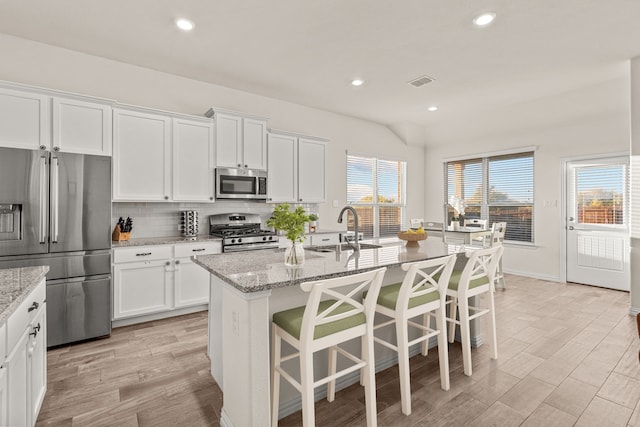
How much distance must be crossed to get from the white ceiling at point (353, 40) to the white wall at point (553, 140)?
45cm

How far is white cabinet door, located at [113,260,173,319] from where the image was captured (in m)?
3.34

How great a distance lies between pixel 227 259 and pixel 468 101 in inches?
190

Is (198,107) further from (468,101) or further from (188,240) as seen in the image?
(468,101)

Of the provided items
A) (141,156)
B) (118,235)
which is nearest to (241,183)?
(141,156)

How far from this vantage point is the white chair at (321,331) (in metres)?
1.56

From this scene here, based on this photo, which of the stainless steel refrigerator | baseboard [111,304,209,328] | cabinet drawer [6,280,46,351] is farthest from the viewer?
baseboard [111,304,209,328]

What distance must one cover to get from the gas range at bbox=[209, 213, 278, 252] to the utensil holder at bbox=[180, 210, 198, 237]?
23cm

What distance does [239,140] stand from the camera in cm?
429

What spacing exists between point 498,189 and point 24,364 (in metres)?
6.92

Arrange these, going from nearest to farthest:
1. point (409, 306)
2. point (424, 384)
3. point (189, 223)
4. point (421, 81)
Result: point (409, 306)
point (424, 384)
point (189, 223)
point (421, 81)

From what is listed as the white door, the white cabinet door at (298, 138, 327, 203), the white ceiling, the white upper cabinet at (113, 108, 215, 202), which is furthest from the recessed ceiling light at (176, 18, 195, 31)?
the white door

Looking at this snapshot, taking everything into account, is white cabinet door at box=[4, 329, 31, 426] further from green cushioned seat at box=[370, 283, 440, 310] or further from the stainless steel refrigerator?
green cushioned seat at box=[370, 283, 440, 310]

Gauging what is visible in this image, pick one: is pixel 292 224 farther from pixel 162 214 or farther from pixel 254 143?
pixel 162 214

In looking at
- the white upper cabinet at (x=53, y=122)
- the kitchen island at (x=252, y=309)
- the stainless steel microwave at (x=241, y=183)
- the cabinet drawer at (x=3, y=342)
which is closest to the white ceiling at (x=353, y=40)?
the white upper cabinet at (x=53, y=122)
